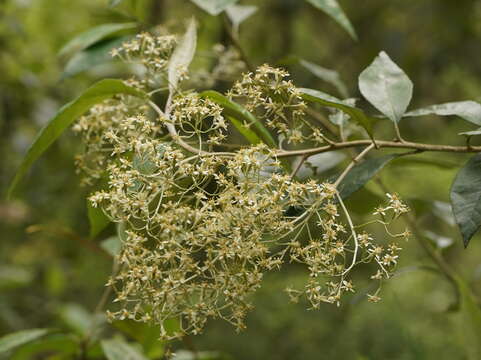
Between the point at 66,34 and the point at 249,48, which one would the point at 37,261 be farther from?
the point at 249,48

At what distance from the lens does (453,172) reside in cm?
148

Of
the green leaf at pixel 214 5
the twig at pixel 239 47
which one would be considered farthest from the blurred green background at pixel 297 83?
the green leaf at pixel 214 5

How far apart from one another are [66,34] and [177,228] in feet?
10.7

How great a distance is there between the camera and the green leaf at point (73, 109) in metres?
1.04

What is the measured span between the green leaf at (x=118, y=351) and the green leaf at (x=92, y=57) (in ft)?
1.97

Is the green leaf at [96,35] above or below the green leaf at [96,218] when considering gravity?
above

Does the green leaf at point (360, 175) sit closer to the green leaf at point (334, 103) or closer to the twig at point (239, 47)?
the green leaf at point (334, 103)

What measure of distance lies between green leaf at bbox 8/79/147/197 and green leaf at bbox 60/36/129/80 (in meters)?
0.37

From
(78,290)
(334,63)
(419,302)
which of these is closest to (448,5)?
(334,63)

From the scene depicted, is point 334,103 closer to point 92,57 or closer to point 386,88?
point 386,88

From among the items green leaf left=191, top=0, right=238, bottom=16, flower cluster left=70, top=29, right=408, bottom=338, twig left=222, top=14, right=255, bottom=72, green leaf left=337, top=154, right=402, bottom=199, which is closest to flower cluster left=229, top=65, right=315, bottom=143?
flower cluster left=70, top=29, right=408, bottom=338

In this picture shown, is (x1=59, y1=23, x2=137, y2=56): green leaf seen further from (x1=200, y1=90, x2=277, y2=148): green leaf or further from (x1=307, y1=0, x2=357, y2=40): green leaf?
(x1=200, y1=90, x2=277, y2=148): green leaf

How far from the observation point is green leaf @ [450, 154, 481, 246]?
84 cm

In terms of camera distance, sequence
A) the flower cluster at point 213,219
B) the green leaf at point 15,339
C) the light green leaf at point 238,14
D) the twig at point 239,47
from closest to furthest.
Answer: the flower cluster at point 213,219 < the green leaf at point 15,339 < the twig at point 239,47 < the light green leaf at point 238,14
